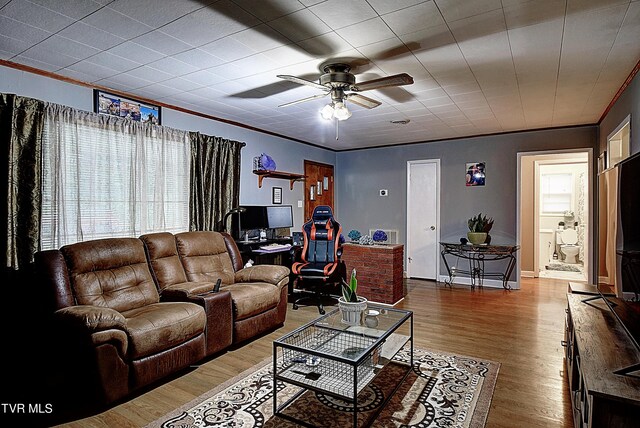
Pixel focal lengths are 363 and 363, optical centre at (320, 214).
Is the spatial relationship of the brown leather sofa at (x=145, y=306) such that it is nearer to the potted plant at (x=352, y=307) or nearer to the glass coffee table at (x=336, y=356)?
the glass coffee table at (x=336, y=356)

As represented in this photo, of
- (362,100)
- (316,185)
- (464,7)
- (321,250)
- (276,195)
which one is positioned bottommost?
(321,250)

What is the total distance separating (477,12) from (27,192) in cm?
371

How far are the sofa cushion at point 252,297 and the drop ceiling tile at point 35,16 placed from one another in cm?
239

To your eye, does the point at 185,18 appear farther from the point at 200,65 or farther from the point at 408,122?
the point at 408,122

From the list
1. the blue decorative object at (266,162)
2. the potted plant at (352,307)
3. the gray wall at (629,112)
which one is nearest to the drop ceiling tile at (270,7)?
the potted plant at (352,307)

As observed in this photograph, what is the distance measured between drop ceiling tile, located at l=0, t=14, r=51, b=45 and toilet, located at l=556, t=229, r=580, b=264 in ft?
30.1

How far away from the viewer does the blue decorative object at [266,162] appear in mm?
5414

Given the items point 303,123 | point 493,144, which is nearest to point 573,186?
point 493,144

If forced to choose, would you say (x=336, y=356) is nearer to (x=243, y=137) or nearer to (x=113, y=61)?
(x=113, y=61)

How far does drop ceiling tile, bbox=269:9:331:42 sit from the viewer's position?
7.45 ft

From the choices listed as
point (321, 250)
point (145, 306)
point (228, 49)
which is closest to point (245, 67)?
point (228, 49)

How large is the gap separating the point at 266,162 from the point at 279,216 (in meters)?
0.86

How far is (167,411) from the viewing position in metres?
2.33

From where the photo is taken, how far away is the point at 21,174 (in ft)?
10.1
